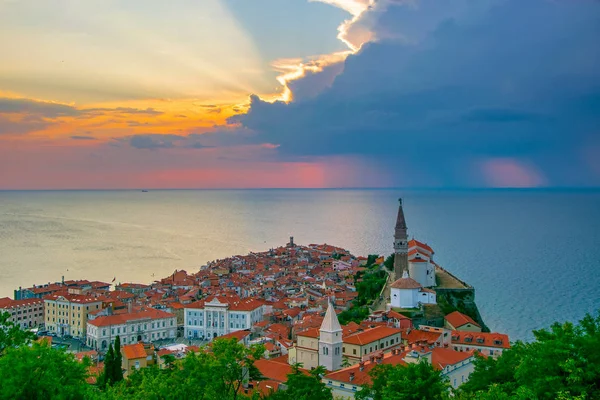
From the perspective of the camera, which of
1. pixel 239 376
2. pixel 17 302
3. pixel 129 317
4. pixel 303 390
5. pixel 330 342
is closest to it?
pixel 239 376

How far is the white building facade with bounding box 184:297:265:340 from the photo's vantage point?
49562mm

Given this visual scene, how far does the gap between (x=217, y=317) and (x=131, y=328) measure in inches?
297

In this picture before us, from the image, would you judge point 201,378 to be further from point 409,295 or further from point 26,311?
point 26,311

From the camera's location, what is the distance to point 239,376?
17.9 m

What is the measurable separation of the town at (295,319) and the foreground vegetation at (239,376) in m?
7.03

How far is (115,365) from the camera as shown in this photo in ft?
89.0

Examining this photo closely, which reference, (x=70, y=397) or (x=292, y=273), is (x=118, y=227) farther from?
(x=70, y=397)

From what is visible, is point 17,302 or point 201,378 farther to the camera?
point 17,302

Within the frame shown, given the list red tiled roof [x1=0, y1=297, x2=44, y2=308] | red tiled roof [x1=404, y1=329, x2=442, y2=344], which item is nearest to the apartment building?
red tiled roof [x1=0, y1=297, x2=44, y2=308]

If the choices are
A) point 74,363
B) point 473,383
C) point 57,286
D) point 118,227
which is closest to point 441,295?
point 473,383

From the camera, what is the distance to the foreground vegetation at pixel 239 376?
518 inches

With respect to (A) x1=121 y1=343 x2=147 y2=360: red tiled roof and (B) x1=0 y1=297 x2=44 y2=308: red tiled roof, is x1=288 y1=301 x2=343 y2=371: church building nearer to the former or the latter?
(A) x1=121 y1=343 x2=147 y2=360: red tiled roof

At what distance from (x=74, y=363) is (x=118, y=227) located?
149189mm

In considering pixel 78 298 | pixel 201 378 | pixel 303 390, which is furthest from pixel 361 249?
pixel 201 378
